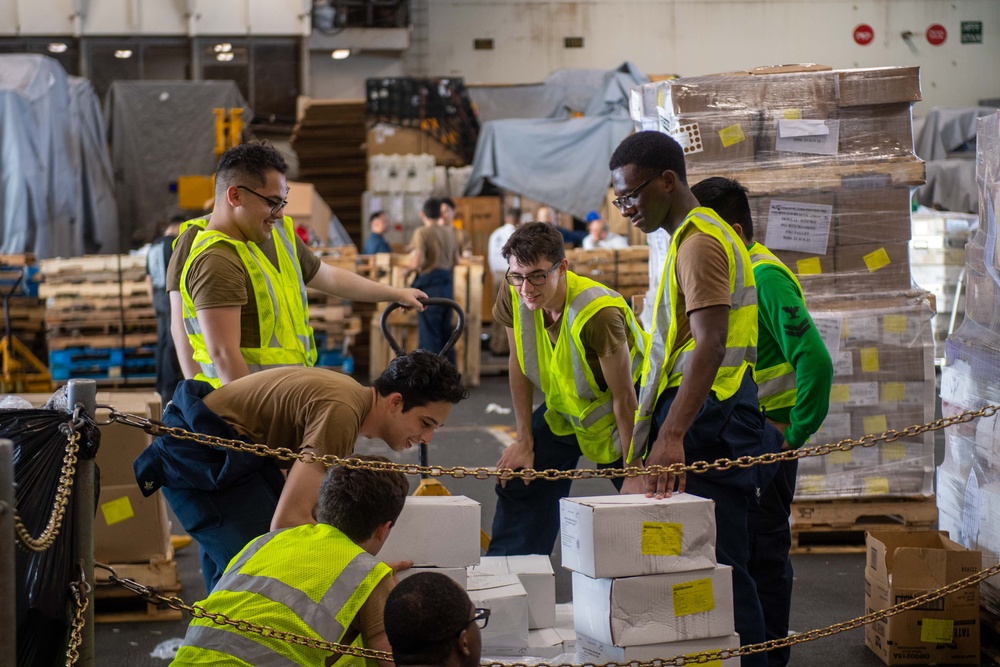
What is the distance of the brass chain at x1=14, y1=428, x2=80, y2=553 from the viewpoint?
2.50 metres

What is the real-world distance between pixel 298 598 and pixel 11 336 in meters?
10.8

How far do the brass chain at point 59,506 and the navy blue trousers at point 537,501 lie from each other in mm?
2142

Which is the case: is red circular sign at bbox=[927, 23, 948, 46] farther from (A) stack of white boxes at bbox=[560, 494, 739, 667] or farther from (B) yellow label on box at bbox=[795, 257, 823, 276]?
(A) stack of white boxes at bbox=[560, 494, 739, 667]

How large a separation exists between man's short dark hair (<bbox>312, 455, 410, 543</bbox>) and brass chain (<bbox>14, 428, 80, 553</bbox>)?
0.67 m

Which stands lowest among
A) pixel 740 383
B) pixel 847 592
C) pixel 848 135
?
pixel 847 592

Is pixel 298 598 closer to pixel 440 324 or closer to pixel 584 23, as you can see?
pixel 440 324

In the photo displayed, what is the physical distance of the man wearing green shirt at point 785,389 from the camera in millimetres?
4211

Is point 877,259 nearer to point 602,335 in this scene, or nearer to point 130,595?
point 602,335

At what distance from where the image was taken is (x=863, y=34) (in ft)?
77.3

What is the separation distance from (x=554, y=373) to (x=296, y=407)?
128 cm

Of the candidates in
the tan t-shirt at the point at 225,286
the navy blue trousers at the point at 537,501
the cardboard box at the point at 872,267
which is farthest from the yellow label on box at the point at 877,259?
the tan t-shirt at the point at 225,286

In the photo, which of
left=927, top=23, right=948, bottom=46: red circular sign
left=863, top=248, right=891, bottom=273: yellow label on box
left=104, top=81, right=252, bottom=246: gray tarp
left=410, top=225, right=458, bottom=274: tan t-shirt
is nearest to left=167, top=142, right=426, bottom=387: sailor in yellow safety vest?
left=863, top=248, right=891, bottom=273: yellow label on box

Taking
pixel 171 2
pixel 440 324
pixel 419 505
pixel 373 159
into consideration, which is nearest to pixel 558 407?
pixel 419 505

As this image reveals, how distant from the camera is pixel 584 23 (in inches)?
907
